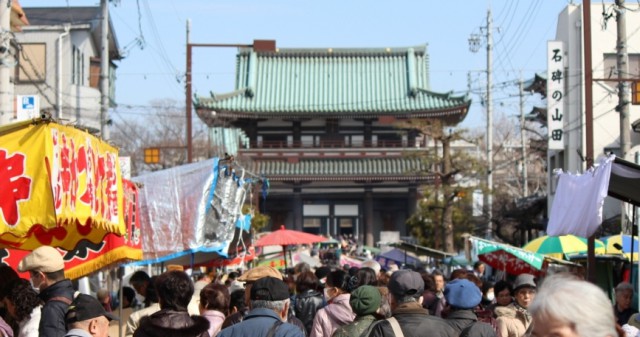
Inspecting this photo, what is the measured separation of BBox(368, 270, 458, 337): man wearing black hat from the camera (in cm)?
636

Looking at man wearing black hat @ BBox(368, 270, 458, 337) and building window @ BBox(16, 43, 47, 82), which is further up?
building window @ BBox(16, 43, 47, 82)

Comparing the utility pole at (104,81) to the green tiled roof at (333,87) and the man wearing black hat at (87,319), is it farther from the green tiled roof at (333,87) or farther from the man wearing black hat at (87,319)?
the green tiled roof at (333,87)

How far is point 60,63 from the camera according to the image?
31.0m

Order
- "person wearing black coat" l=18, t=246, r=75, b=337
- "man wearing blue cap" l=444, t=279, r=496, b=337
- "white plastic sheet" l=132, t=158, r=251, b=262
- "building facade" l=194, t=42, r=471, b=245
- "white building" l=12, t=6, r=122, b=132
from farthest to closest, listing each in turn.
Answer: "building facade" l=194, t=42, r=471, b=245
"white building" l=12, t=6, r=122, b=132
"white plastic sheet" l=132, t=158, r=251, b=262
"man wearing blue cap" l=444, t=279, r=496, b=337
"person wearing black coat" l=18, t=246, r=75, b=337

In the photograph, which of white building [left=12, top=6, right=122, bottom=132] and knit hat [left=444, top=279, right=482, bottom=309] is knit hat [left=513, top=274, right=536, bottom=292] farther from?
white building [left=12, top=6, right=122, bottom=132]

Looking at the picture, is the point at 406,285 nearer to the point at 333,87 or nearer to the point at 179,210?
the point at 179,210

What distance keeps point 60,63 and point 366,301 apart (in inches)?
1002

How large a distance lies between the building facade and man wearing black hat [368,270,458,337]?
38356 millimetres

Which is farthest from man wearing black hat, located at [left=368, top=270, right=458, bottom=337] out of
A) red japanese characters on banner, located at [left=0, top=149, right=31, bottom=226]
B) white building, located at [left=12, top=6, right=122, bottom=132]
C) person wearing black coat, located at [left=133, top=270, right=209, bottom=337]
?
white building, located at [left=12, top=6, right=122, bottom=132]

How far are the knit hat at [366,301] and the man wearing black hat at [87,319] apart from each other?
2187 mm

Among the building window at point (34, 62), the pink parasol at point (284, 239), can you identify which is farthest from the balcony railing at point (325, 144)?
the pink parasol at point (284, 239)

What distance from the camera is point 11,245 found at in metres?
8.50

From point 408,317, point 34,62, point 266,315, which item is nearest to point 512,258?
point 408,317

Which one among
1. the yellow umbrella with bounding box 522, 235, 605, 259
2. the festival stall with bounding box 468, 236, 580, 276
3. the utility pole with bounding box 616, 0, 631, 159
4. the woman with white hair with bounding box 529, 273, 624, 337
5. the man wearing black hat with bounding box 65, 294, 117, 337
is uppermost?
the utility pole with bounding box 616, 0, 631, 159
